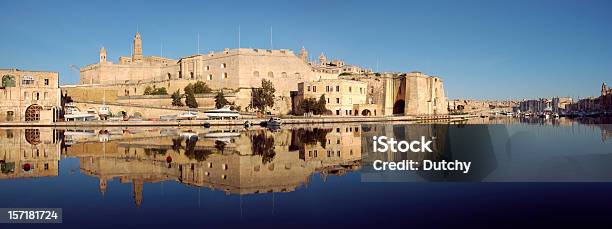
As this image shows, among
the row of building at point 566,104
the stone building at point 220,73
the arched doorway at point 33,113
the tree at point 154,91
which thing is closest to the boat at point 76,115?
the arched doorway at point 33,113

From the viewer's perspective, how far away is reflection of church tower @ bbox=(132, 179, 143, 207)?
7.91m

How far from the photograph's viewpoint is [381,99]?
5750 cm

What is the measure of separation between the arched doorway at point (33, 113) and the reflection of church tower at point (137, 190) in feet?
110

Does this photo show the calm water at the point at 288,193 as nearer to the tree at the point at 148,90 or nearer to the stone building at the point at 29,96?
the stone building at the point at 29,96

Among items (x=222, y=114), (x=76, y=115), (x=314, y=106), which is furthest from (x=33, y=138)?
(x=314, y=106)

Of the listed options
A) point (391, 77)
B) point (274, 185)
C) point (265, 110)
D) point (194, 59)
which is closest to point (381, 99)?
point (391, 77)

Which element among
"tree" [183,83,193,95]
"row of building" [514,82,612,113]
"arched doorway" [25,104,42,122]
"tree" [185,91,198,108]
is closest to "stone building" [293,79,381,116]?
"tree" [185,91,198,108]

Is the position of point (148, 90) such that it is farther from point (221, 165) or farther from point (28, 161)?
point (221, 165)

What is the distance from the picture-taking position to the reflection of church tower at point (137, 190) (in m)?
7.91

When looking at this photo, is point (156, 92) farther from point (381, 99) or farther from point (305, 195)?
point (305, 195)

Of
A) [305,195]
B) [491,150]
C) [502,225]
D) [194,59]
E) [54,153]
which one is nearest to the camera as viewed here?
[502,225]

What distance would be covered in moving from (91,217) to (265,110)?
44.2 meters

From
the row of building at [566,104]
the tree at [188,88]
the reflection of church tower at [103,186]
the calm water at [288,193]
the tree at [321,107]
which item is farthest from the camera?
the row of building at [566,104]

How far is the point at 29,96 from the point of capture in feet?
125
